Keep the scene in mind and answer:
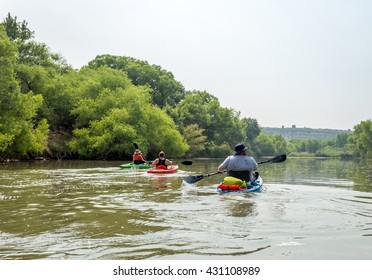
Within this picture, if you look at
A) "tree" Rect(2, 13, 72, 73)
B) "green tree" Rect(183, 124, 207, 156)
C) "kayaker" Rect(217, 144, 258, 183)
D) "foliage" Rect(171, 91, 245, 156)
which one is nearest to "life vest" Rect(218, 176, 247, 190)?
"kayaker" Rect(217, 144, 258, 183)

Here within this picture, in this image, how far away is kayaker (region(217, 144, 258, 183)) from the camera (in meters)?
13.0

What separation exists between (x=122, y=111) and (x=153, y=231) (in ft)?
132

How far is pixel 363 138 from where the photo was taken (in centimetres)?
11562

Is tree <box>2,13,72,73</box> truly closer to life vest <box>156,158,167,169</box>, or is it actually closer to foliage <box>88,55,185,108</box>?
foliage <box>88,55,185,108</box>

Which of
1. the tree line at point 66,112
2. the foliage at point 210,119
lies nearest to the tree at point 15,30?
the tree line at point 66,112

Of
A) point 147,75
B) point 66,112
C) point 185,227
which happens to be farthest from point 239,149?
point 147,75

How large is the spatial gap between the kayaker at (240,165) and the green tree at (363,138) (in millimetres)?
109826

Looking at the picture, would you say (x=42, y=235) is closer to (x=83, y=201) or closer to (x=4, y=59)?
(x=83, y=201)

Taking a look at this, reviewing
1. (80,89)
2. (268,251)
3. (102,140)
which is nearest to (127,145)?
(102,140)

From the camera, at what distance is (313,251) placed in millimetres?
5949

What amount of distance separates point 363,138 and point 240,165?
112m

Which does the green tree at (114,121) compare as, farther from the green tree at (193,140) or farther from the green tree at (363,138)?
the green tree at (363,138)

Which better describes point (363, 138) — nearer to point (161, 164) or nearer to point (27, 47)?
point (27, 47)

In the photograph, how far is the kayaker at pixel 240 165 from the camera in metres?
13.0
